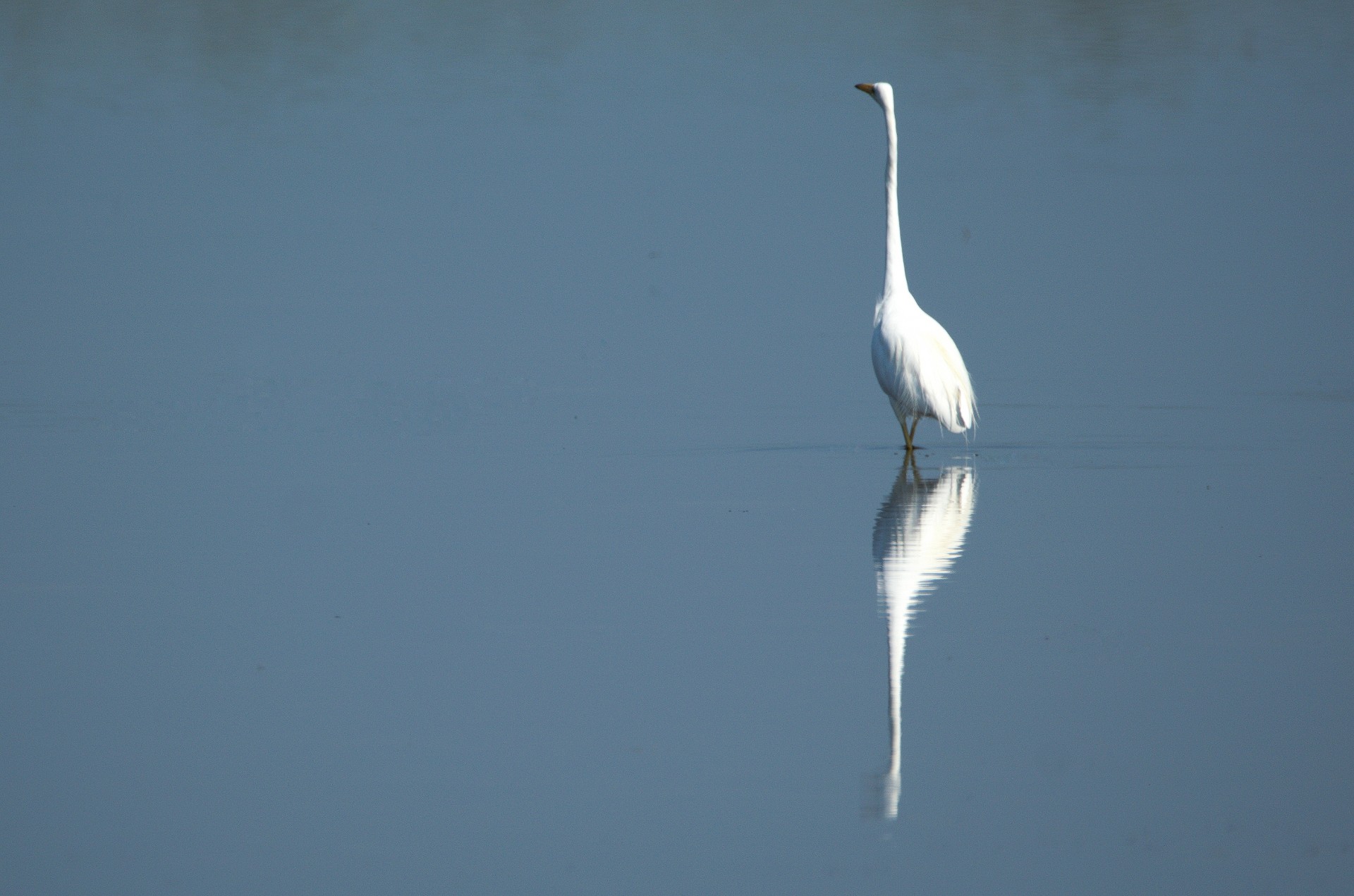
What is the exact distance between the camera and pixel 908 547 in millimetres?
6926

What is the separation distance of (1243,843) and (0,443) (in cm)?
691

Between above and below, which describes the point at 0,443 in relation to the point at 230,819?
below

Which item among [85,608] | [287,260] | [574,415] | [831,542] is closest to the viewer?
[85,608]

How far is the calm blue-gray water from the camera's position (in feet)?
14.4

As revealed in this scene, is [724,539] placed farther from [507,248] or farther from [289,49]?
[289,49]

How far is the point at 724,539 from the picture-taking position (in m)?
7.13

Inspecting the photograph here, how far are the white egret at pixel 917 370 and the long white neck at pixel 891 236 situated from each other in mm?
113

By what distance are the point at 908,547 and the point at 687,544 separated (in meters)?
0.85

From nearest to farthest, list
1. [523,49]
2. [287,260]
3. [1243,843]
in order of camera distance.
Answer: [1243,843] → [287,260] → [523,49]

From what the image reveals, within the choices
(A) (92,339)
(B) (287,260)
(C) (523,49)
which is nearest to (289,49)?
(C) (523,49)

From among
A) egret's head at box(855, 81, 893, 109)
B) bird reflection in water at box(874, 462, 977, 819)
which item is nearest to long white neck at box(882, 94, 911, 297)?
egret's head at box(855, 81, 893, 109)

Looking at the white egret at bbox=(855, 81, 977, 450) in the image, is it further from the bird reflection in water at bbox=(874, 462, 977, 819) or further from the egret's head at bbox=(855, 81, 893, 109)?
the egret's head at bbox=(855, 81, 893, 109)

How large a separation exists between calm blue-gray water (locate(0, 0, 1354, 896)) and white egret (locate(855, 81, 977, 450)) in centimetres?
23

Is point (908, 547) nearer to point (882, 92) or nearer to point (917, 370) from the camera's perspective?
point (917, 370)
